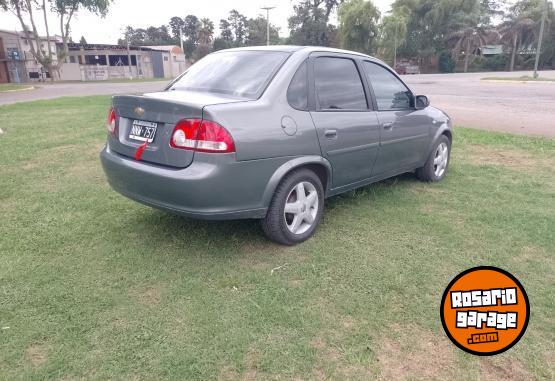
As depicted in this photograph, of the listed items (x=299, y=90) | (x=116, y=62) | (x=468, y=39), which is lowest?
(x=299, y=90)

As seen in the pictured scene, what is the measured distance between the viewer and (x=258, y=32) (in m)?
81.9

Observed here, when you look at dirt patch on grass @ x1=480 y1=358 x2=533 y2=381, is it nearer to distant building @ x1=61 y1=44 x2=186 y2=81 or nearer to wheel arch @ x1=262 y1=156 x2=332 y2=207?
wheel arch @ x1=262 y1=156 x2=332 y2=207

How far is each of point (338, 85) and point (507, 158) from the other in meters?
4.27

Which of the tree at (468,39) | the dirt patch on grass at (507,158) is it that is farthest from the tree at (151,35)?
the dirt patch on grass at (507,158)

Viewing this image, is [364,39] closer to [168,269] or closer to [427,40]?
[427,40]

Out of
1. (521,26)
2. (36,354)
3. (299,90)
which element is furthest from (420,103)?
(521,26)

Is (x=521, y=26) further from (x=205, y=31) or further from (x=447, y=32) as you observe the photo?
(x=205, y=31)

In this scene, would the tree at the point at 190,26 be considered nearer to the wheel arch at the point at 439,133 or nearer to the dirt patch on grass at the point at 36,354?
the wheel arch at the point at 439,133

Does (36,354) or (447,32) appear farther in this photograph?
(447,32)

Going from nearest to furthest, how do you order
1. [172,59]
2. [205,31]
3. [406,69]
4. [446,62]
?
[406,69] < [446,62] < [172,59] < [205,31]

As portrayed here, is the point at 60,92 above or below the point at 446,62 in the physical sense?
below

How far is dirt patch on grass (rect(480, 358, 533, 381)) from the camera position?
2.22 meters

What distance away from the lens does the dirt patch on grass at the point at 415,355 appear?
88.7 inches

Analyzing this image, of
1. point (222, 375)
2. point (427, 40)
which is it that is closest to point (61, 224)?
point (222, 375)
